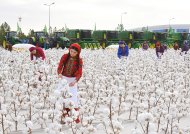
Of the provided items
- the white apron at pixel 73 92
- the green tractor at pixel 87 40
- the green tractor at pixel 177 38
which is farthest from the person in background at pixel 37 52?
the green tractor at pixel 177 38

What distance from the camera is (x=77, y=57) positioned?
7238 mm

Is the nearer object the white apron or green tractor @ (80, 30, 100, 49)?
the white apron

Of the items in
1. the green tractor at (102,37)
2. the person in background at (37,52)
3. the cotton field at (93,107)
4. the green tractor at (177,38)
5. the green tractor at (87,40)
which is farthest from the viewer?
the green tractor at (177,38)

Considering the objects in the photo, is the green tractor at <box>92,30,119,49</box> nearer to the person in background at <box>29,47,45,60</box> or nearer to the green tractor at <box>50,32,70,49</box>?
the green tractor at <box>50,32,70,49</box>

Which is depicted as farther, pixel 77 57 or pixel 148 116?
pixel 77 57

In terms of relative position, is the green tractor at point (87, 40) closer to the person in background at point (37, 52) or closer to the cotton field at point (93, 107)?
the cotton field at point (93, 107)

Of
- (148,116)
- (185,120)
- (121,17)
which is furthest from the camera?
(121,17)

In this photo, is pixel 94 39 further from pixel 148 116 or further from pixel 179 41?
pixel 148 116

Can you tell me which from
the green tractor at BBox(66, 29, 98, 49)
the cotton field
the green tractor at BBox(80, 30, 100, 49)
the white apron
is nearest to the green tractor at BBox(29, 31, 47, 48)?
the green tractor at BBox(66, 29, 98, 49)

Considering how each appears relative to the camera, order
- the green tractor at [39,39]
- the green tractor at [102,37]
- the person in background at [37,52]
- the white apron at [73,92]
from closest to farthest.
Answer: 1. the white apron at [73,92]
2. the person in background at [37,52]
3. the green tractor at [39,39]
4. the green tractor at [102,37]

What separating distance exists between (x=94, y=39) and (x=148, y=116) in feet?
116

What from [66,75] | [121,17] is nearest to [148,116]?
[66,75]

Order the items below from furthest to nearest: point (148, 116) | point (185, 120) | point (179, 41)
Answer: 1. point (179, 41)
2. point (185, 120)
3. point (148, 116)

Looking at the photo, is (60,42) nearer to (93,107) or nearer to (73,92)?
(93,107)
